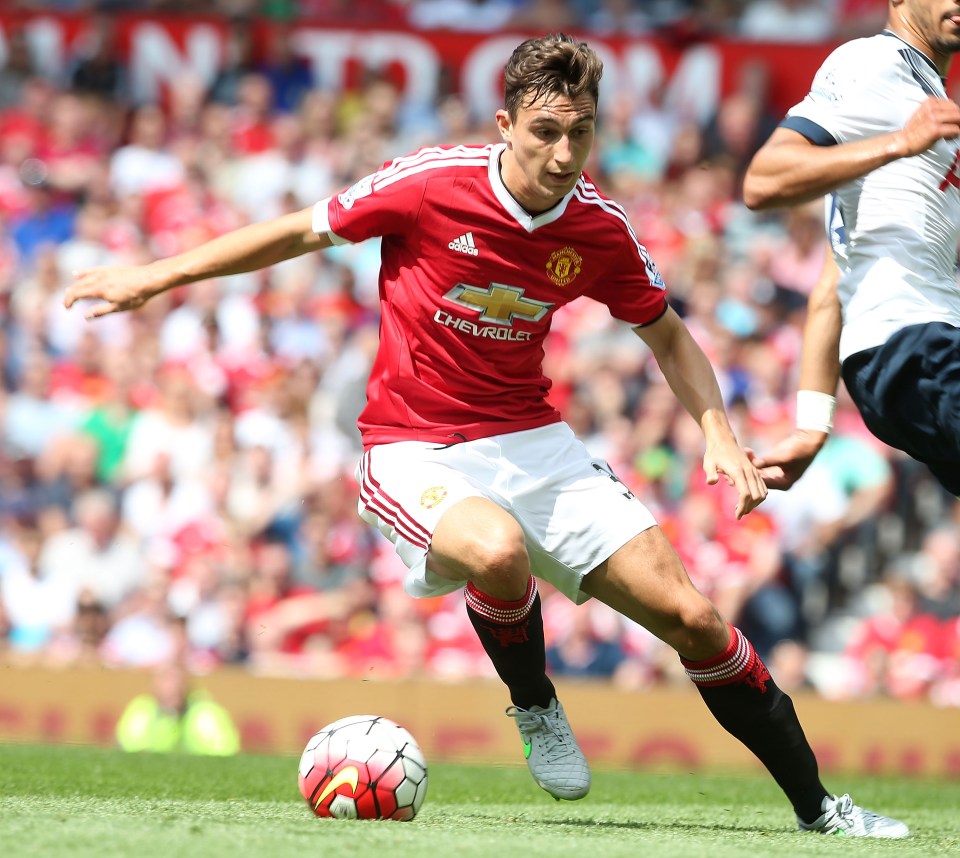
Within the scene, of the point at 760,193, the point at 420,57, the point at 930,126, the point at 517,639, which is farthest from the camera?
the point at 420,57

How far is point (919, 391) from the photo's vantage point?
487 cm

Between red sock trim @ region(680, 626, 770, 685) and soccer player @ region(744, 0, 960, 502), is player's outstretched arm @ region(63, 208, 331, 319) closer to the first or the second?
soccer player @ region(744, 0, 960, 502)

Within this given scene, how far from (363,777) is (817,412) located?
2027 millimetres

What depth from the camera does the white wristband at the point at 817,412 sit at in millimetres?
5527

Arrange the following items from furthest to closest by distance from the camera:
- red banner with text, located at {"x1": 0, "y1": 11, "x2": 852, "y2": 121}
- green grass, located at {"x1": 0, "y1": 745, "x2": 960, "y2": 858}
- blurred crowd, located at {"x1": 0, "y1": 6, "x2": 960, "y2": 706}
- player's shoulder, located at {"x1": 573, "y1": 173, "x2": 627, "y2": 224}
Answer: red banner with text, located at {"x1": 0, "y1": 11, "x2": 852, "y2": 121} < blurred crowd, located at {"x1": 0, "y1": 6, "x2": 960, "y2": 706} < player's shoulder, located at {"x1": 573, "y1": 173, "x2": 627, "y2": 224} < green grass, located at {"x1": 0, "y1": 745, "x2": 960, "y2": 858}

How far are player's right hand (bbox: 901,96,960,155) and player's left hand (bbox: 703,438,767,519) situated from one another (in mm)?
1279

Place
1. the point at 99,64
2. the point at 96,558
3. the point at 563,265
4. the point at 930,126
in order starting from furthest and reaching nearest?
the point at 99,64 < the point at 96,558 < the point at 563,265 < the point at 930,126

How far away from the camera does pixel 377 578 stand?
10992mm

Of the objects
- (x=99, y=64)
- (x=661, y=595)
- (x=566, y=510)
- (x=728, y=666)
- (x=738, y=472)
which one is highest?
(x=99, y=64)

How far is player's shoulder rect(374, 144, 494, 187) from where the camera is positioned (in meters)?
5.70

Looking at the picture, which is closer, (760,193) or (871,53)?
(760,193)

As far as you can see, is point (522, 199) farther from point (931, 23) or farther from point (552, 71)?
point (931, 23)

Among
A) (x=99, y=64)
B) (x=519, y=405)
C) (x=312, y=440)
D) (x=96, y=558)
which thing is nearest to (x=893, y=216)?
(x=519, y=405)

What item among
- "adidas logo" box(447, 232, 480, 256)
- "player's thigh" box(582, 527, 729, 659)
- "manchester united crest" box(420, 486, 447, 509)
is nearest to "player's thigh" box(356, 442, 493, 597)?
"manchester united crest" box(420, 486, 447, 509)
